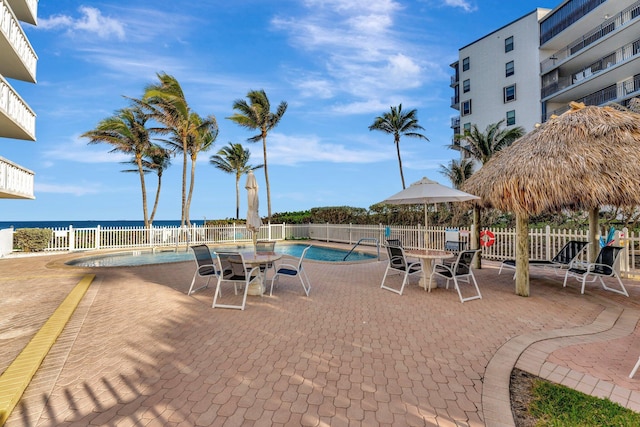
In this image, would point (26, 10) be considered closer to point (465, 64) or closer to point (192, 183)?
point (192, 183)

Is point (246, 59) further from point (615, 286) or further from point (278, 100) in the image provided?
point (615, 286)

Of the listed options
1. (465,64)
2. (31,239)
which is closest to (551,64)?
(465,64)

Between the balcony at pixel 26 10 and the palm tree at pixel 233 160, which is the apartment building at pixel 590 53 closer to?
the palm tree at pixel 233 160

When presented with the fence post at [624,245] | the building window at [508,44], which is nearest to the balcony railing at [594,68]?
the building window at [508,44]

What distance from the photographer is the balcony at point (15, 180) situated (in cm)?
925

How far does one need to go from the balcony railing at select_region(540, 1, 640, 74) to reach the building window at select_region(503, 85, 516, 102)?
239cm

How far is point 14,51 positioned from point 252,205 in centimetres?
1052

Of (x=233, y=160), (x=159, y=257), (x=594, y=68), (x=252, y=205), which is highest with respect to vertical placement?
(x=594, y=68)

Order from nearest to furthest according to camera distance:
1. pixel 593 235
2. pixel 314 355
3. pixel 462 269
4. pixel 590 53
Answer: pixel 314 355
pixel 462 269
pixel 593 235
pixel 590 53

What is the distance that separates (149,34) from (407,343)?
41.0 ft

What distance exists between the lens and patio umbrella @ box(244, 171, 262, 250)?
7109 millimetres

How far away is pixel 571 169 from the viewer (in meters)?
5.61

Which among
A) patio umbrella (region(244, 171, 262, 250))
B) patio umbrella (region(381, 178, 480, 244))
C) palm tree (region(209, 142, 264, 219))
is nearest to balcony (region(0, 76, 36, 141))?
patio umbrella (region(244, 171, 262, 250))

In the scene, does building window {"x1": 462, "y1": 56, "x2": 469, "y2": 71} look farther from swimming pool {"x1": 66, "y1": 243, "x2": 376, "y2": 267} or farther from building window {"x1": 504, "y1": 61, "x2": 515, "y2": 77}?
swimming pool {"x1": 66, "y1": 243, "x2": 376, "y2": 267}
